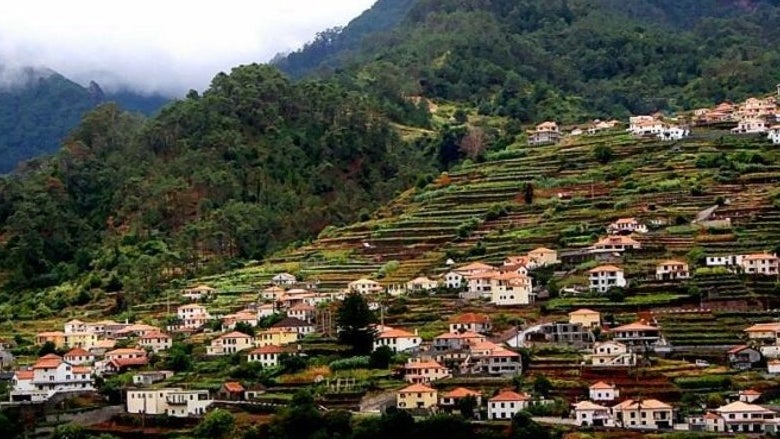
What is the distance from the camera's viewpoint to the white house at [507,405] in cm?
3766

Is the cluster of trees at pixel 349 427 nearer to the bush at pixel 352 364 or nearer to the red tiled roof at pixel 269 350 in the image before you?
the bush at pixel 352 364

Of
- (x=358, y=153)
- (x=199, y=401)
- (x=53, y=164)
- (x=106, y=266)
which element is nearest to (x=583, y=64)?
(x=358, y=153)

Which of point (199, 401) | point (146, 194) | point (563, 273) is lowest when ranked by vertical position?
point (199, 401)

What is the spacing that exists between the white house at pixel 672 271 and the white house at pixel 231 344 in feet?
40.2

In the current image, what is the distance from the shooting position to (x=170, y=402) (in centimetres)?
4216

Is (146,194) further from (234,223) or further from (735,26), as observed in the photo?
(735,26)

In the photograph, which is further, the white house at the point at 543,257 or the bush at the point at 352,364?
the white house at the point at 543,257

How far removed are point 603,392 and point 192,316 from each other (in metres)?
18.6

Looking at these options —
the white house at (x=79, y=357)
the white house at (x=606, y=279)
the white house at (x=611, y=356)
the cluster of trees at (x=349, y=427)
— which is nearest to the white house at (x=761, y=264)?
the white house at (x=606, y=279)

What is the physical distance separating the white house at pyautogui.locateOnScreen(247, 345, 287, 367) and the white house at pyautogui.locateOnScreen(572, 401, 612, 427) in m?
10.6

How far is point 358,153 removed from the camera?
77188 mm

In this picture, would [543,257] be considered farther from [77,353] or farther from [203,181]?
[203,181]

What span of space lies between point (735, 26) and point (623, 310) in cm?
6695

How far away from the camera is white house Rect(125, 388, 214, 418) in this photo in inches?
1645
